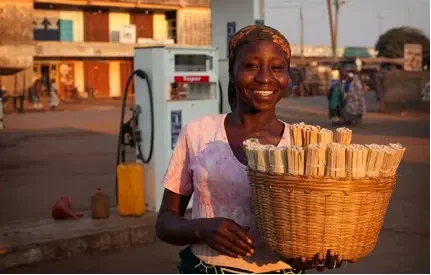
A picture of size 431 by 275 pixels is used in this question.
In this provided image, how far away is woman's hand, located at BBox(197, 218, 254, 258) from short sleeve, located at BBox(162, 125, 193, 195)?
1.01 ft

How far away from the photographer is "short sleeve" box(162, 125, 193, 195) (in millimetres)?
2221

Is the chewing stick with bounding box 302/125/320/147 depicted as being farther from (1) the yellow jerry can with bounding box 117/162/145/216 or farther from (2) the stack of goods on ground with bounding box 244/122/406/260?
(1) the yellow jerry can with bounding box 117/162/145/216

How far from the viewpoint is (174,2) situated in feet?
138

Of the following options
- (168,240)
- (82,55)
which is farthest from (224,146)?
(82,55)

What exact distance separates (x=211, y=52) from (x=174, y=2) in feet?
116

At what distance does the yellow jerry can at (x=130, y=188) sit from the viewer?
7.10m

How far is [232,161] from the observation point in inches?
83.4

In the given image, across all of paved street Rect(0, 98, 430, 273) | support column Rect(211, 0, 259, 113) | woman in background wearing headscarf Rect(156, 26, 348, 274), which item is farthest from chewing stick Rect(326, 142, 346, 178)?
support column Rect(211, 0, 259, 113)

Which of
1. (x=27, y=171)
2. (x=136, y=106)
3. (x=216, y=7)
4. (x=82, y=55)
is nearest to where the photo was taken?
(x=136, y=106)

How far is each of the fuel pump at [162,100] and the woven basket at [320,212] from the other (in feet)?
17.5

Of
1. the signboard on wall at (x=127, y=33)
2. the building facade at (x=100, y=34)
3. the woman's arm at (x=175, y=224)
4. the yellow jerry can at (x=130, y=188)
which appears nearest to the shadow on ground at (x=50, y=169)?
the yellow jerry can at (x=130, y=188)

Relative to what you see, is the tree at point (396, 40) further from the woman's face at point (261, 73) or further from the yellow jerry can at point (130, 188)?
the woman's face at point (261, 73)

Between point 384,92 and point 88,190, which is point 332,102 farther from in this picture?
point 88,190

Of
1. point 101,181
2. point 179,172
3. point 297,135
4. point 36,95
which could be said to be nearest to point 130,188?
point 101,181
